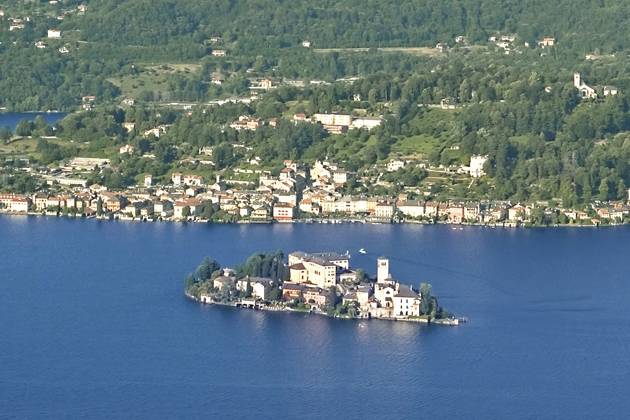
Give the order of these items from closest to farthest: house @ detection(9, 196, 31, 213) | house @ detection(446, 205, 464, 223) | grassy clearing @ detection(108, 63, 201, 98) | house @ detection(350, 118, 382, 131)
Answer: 1. house @ detection(446, 205, 464, 223)
2. house @ detection(9, 196, 31, 213)
3. house @ detection(350, 118, 382, 131)
4. grassy clearing @ detection(108, 63, 201, 98)

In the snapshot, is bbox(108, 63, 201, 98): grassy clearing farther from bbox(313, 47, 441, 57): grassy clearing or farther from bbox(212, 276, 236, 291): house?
bbox(212, 276, 236, 291): house

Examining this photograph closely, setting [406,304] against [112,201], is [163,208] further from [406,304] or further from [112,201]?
[406,304]

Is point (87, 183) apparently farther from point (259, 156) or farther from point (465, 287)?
point (465, 287)

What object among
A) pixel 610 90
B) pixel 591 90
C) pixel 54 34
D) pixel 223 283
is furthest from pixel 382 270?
pixel 54 34

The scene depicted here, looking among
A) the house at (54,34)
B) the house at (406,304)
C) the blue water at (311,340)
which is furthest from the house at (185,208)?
the house at (54,34)

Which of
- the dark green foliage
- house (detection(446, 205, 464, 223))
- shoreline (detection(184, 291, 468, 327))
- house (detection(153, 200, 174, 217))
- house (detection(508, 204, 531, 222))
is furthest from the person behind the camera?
house (detection(153, 200, 174, 217))

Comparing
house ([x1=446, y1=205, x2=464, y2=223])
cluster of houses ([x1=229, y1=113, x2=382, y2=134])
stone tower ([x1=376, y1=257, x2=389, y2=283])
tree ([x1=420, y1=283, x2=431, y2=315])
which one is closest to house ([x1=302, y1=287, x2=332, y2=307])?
stone tower ([x1=376, y1=257, x2=389, y2=283])
